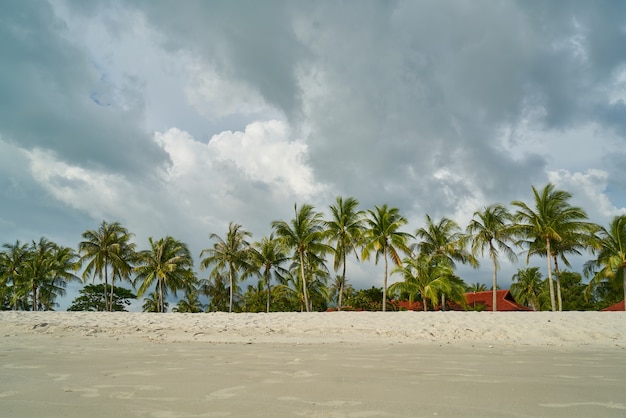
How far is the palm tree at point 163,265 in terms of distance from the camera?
3491 cm

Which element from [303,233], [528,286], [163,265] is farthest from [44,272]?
[528,286]

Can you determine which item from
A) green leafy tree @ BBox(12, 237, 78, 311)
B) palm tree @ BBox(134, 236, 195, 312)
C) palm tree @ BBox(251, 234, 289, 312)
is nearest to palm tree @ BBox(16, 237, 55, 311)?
green leafy tree @ BBox(12, 237, 78, 311)

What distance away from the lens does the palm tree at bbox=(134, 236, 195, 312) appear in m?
34.9

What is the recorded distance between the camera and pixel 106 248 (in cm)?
3481

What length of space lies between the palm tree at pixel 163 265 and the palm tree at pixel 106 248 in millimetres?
1669

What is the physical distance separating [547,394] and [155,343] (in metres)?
6.94

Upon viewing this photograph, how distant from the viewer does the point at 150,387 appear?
3627 mm

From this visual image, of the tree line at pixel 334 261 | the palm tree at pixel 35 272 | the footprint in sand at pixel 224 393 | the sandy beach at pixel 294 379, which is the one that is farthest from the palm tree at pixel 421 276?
the palm tree at pixel 35 272

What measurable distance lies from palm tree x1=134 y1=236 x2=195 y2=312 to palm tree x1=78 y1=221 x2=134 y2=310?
1669mm

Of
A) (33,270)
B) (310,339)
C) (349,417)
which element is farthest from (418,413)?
(33,270)

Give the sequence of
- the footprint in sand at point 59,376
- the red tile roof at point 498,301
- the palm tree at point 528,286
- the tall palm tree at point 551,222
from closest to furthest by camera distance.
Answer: the footprint in sand at point 59,376 → the tall palm tree at point 551,222 → the red tile roof at point 498,301 → the palm tree at point 528,286

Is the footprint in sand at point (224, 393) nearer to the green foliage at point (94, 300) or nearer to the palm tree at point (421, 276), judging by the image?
the palm tree at point (421, 276)

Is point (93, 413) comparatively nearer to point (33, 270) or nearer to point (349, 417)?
point (349, 417)

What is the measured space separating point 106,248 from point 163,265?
5207 millimetres
